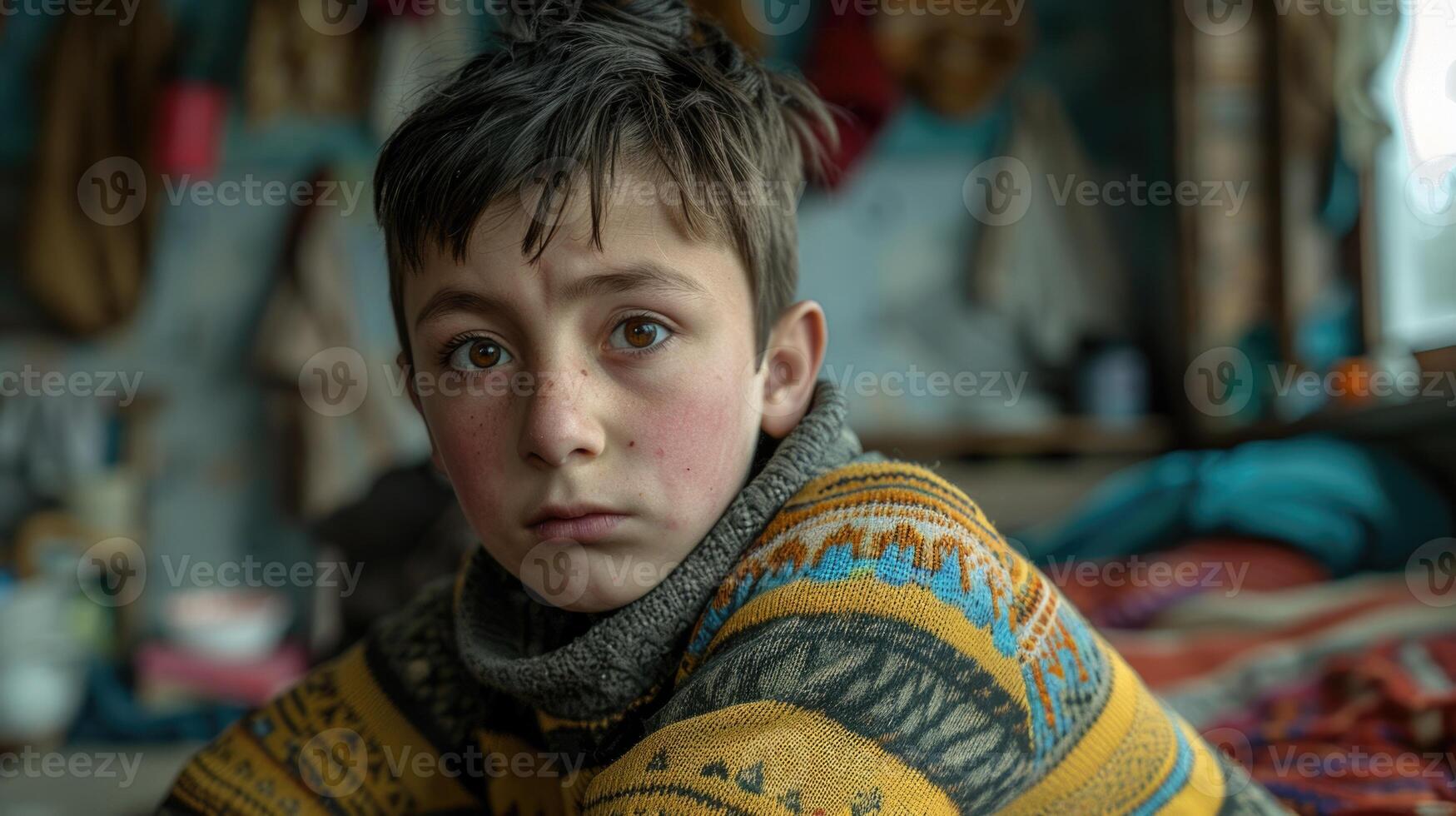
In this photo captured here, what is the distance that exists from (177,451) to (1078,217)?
2.85m

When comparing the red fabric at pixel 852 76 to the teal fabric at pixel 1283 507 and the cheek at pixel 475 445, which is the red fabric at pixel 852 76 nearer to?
→ the teal fabric at pixel 1283 507

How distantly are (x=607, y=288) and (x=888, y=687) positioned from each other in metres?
0.27

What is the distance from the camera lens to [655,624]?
0.64 metres

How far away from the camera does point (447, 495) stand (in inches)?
60.5

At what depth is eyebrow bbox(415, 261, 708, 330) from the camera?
61cm

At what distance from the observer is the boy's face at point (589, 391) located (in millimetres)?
606

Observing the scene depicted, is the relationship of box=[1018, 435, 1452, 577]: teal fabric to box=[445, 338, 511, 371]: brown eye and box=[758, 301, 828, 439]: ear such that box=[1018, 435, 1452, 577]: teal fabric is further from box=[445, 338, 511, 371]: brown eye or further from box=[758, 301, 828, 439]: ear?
box=[445, 338, 511, 371]: brown eye

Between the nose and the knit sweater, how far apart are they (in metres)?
0.11

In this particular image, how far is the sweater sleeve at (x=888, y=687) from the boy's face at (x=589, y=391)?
0.21 feet

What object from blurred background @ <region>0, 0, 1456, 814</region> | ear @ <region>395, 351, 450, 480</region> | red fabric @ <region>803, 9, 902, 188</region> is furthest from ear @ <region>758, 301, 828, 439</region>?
red fabric @ <region>803, 9, 902, 188</region>

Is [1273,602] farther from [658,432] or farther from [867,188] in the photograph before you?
[867,188]

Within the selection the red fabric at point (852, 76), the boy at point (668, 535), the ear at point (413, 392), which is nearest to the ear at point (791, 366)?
the boy at point (668, 535)

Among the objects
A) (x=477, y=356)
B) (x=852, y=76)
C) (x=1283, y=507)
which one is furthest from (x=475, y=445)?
(x=852, y=76)

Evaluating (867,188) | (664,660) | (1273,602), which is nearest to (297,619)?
(867,188)
